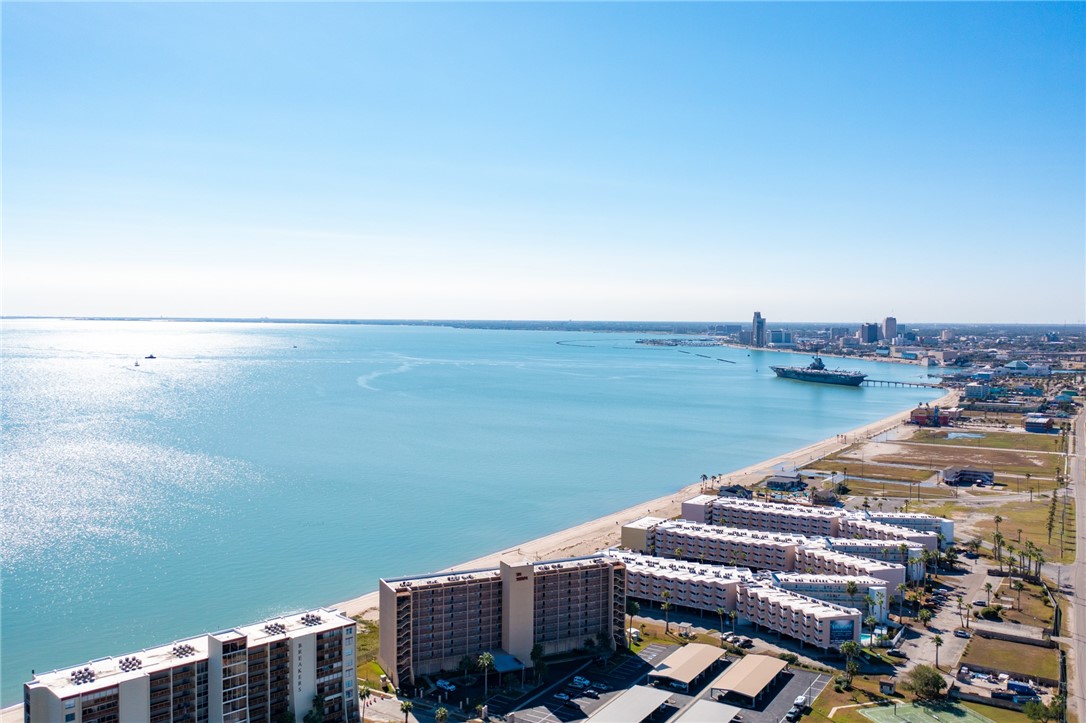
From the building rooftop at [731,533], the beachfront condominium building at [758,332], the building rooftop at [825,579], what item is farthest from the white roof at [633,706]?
the beachfront condominium building at [758,332]

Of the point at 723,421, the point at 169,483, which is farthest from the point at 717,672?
the point at 723,421

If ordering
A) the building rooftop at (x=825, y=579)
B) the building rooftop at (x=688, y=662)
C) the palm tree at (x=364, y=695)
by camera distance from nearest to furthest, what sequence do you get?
the palm tree at (x=364, y=695)
the building rooftop at (x=688, y=662)
the building rooftop at (x=825, y=579)

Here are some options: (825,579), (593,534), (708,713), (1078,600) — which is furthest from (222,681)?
(1078,600)

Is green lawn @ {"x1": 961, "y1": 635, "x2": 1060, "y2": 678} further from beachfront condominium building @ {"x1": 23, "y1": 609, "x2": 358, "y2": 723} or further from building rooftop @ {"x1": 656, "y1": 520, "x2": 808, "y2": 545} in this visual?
beachfront condominium building @ {"x1": 23, "y1": 609, "x2": 358, "y2": 723}

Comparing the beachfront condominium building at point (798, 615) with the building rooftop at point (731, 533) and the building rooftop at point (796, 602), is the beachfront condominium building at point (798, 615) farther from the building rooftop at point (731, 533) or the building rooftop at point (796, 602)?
the building rooftop at point (731, 533)

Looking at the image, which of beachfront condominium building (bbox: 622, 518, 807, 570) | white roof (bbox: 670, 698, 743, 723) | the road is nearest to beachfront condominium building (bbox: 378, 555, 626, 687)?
white roof (bbox: 670, 698, 743, 723)

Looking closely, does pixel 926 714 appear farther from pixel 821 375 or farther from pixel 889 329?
pixel 889 329
